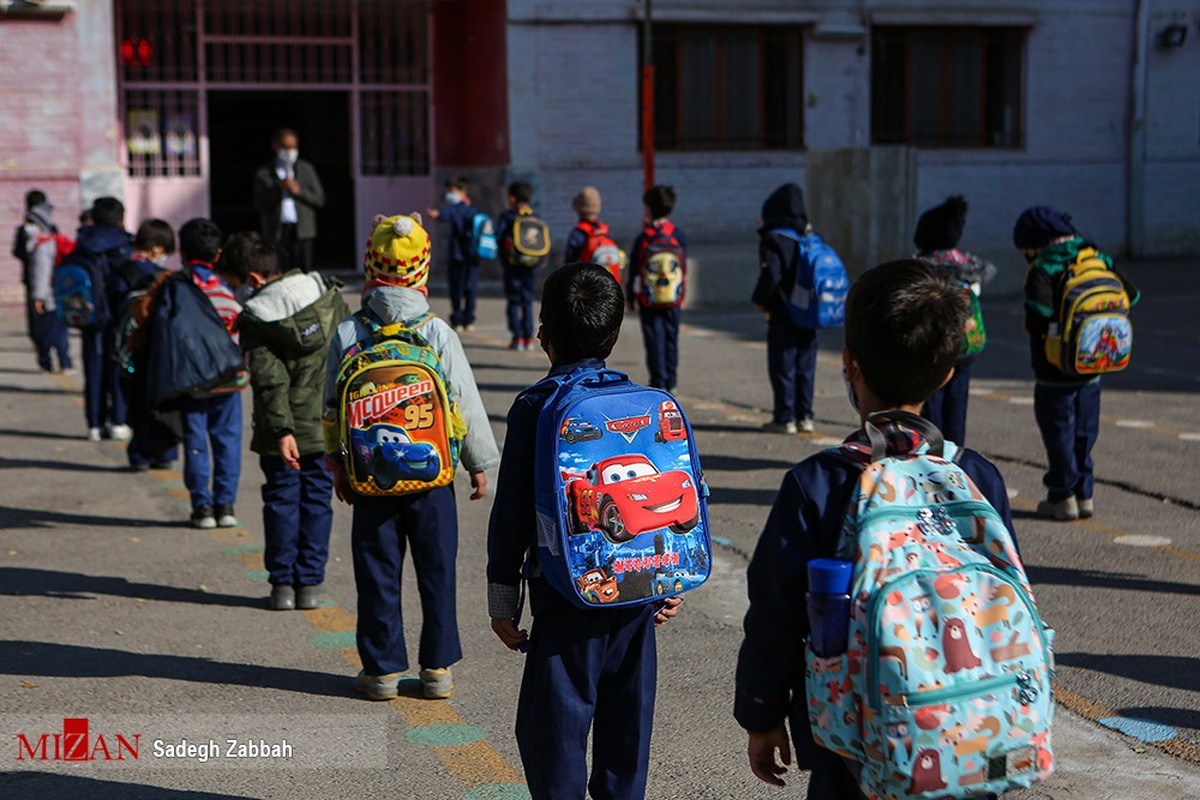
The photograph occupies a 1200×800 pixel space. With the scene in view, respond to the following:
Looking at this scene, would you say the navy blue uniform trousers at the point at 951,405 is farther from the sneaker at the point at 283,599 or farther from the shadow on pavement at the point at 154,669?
the shadow on pavement at the point at 154,669

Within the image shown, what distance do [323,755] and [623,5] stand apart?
17.9 meters

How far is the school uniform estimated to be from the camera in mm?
3791

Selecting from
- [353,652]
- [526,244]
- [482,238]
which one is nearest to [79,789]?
[353,652]

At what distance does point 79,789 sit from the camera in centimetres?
468

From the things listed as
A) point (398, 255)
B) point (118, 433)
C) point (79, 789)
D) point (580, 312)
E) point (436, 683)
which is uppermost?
point (398, 255)

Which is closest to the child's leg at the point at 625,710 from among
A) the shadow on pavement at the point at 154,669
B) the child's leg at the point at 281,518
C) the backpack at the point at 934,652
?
the backpack at the point at 934,652

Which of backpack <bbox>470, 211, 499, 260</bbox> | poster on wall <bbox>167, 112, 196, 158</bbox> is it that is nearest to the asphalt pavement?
backpack <bbox>470, 211, 499, 260</bbox>

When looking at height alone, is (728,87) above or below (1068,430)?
above

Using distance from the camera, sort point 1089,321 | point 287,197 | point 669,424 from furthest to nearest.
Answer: point 287,197 < point 1089,321 < point 669,424

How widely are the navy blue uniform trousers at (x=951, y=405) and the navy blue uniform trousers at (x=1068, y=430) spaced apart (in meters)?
0.40

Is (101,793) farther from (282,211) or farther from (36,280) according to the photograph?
(282,211)

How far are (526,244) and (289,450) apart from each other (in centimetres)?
890

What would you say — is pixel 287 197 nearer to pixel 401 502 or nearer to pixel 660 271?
pixel 660 271

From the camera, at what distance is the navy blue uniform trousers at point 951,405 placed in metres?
8.10
